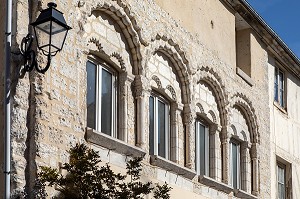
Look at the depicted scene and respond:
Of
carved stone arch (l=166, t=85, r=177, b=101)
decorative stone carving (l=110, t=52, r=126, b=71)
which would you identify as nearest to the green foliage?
decorative stone carving (l=110, t=52, r=126, b=71)

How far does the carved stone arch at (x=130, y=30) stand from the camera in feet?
41.5

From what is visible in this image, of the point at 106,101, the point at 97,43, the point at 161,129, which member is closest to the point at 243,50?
the point at 161,129

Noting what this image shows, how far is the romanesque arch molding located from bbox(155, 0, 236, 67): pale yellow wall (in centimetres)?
125

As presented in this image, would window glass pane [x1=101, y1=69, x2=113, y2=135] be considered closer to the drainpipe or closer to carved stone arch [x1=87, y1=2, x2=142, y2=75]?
carved stone arch [x1=87, y1=2, x2=142, y2=75]

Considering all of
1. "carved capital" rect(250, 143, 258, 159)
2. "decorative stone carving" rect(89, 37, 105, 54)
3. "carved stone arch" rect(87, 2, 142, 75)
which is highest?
"carved stone arch" rect(87, 2, 142, 75)

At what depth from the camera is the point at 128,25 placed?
42.6 feet

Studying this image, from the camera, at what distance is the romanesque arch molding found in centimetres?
1249

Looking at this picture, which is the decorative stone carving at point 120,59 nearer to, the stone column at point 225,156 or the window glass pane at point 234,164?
the stone column at point 225,156

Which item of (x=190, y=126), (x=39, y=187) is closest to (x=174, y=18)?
(x=190, y=126)

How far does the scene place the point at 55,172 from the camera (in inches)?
386

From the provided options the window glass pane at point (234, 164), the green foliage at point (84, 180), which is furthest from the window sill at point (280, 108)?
the green foliage at point (84, 180)

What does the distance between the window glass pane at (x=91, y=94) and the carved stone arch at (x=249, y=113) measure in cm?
572

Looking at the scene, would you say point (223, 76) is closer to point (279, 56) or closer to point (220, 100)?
point (220, 100)

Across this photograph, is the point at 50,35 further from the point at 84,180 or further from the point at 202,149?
the point at 202,149
